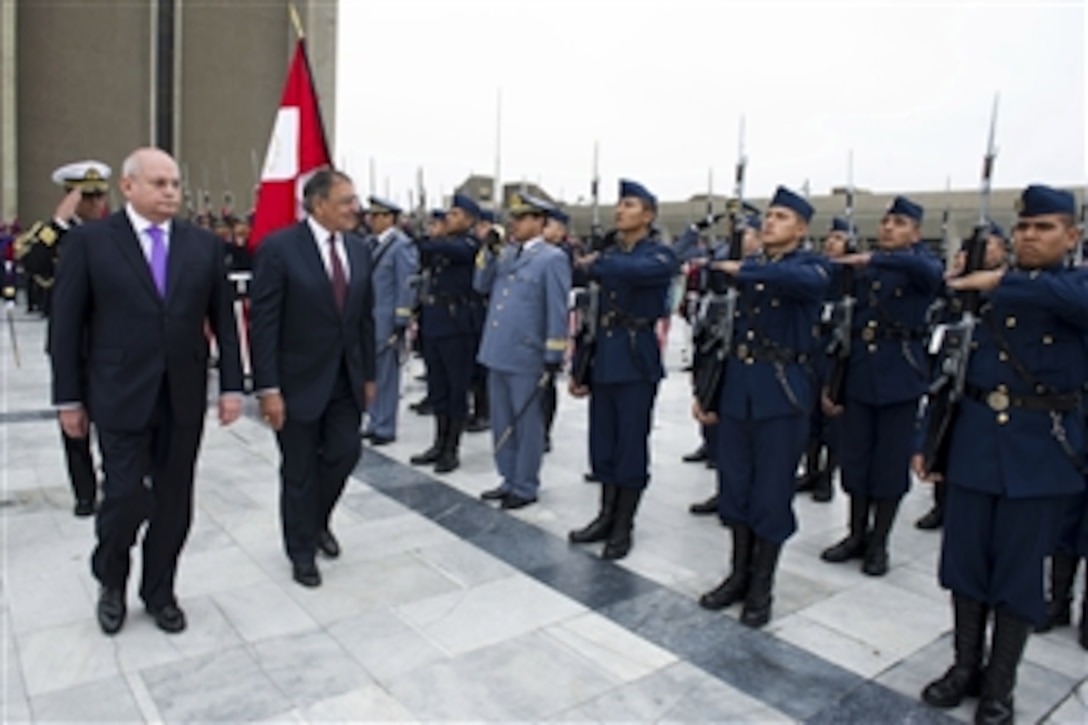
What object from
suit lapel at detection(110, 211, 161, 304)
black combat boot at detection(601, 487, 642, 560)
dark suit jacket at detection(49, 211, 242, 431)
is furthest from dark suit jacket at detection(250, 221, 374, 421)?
black combat boot at detection(601, 487, 642, 560)

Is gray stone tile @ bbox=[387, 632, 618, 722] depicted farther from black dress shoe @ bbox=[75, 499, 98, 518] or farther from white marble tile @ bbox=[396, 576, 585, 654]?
black dress shoe @ bbox=[75, 499, 98, 518]

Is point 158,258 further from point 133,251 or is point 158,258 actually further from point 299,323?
point 299,323

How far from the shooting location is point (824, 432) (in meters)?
5.84

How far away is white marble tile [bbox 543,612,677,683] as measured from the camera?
127 inches

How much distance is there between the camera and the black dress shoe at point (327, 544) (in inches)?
170

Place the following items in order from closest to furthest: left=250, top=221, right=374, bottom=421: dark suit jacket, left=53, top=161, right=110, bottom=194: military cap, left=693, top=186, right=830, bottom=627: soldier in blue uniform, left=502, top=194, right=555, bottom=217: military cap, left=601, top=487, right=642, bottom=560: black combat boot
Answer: left=693, top=186, right=830, bottom=627: soldier in blue uniform → left=250, top=221, right=374, bottom=421: dark suit jacket → left=601, top=487, right=642, bottom=560: black combat boot → left=53, top=161, right=110, bottom=194: military cap → left=502, top=194, right=555, bottom=217: military cap

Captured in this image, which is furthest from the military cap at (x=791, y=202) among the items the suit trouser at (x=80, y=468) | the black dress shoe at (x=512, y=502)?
the suit trouser at (x=80, y=468)

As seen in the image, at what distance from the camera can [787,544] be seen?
15.8 feet

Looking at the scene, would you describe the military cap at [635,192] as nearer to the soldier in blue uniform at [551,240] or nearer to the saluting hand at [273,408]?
the soldier in blue uniform at [551,240]

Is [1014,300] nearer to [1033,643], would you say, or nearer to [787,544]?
[1033,643]

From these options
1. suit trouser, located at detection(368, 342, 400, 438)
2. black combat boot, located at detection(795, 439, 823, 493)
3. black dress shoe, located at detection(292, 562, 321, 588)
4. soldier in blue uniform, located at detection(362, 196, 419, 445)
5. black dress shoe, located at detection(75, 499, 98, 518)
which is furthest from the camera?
suit trouser, located at detection(368, 342, 400, 438)

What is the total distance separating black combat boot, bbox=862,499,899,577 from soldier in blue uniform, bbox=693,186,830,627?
902 millimetres

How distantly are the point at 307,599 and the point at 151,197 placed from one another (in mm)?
1828

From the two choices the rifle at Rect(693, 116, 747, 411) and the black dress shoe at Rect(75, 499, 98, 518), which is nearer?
the rifle at Rect(693, 116, 747, 411)
